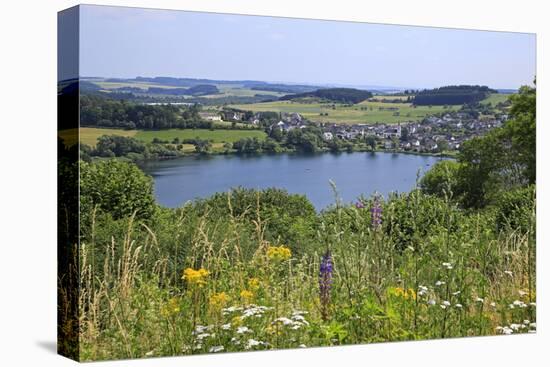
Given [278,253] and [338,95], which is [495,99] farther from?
[278,253]

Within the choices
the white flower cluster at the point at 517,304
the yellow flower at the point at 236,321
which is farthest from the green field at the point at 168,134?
the white flower cluster at the point at 517,304

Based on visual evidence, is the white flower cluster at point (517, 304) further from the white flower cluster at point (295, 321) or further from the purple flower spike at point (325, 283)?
the white flower cluster at point (295, 321)

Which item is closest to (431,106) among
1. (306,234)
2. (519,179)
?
→ (519,179)

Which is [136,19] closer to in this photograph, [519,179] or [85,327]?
[85,327]

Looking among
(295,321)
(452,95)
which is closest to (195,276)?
(295,321)

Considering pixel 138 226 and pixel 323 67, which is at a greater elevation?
pixel 323 67

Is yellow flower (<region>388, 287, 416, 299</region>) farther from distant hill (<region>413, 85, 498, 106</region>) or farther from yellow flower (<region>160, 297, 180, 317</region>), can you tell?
yellow flower (<region>160, 297, 180, 317</region>)
